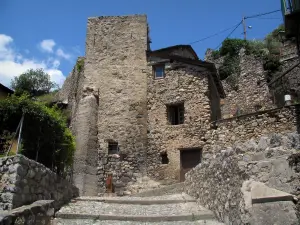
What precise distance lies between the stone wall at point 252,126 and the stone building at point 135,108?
0.57m

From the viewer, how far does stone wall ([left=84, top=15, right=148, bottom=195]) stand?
53.7ft

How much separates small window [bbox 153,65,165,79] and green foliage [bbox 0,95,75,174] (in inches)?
341

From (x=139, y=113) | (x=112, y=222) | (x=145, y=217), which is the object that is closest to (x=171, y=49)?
(x=139, y=113)

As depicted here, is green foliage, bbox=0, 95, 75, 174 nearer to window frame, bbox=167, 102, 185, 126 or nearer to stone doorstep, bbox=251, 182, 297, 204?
stone doorstep, bbox=251, 182, 297, 204

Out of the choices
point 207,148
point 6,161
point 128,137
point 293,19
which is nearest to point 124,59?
point 128,137

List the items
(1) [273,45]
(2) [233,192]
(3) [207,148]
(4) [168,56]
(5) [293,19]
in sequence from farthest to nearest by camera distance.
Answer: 1. (1) [273,45]
2. (4) [168,56]
3. (3) [207,148]
4. (5) [293,19]
5. (2) [233,192]

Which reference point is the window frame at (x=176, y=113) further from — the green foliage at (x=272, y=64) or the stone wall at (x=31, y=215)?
the green foliage at (x=272, y=64)

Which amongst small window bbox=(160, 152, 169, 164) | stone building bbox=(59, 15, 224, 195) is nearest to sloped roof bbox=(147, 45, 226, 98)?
stone building bbox=(59, 15, 224, 195)

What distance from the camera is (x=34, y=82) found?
33.1 meters

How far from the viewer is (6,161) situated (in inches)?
242

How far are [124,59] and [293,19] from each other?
9275 mm

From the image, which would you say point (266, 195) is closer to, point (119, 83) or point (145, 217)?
point (145, 217)

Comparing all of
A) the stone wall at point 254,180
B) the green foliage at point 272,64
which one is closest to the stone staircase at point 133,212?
the stone wall at point 254,180

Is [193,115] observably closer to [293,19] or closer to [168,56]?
[168,56]
